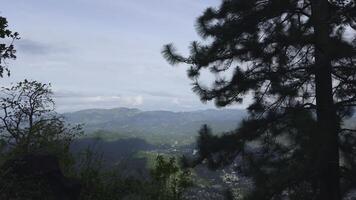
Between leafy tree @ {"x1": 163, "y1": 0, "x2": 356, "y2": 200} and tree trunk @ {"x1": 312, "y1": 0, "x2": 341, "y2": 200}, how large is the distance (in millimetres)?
28

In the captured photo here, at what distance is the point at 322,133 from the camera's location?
10.8 meters

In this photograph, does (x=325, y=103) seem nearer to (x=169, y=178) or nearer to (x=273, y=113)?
(x=273, y=113)

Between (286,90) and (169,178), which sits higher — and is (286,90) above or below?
above

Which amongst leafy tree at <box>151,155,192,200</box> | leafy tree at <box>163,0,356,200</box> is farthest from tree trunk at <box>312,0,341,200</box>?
leafy tree at <box>151,155,192,200</box>

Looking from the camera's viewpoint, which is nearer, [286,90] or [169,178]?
[286,90]

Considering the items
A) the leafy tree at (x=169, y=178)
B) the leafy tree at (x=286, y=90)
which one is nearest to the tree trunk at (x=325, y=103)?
the leafy tree at (x=286, y=90)

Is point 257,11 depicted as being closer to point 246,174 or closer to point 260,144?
point 260,144

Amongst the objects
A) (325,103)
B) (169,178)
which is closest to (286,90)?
(325,103)

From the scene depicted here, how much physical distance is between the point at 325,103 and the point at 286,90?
1.36 metres

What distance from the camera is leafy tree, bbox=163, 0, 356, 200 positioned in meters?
11.8

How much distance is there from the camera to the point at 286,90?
12.2 meters

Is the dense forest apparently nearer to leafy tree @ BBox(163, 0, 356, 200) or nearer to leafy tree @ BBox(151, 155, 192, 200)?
leafy tree @ BBox(163, 0, 356, 200)

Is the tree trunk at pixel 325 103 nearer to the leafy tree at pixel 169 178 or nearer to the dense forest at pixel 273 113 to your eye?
the dense forest at pixel 273 113

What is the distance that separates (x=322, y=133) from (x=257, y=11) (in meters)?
5.08
